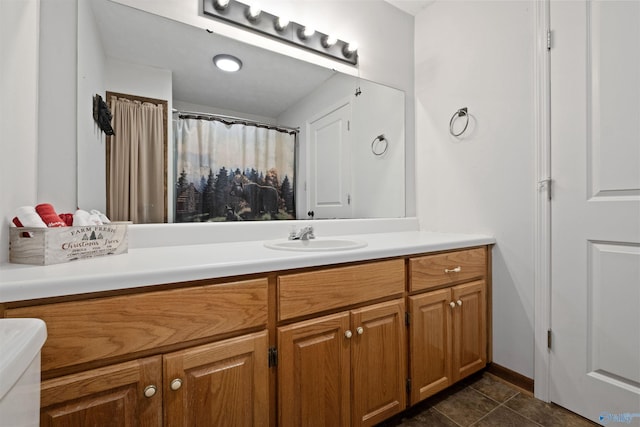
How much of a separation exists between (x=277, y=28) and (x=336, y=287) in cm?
141

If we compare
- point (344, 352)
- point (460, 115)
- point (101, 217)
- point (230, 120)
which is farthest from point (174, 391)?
point (460, 115)

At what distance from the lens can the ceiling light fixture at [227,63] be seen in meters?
1.44

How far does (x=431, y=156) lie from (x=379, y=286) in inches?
47.8

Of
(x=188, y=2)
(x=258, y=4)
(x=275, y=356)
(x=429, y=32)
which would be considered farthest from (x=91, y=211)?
(x=429, y=32)

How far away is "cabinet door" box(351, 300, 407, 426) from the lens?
Result: 1118mm

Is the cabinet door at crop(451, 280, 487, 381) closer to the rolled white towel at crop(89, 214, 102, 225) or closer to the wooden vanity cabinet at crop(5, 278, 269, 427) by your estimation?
the wooden vanity cabinet at crop(5, 278, 269, 427)

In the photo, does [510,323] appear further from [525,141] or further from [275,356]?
[275,356]

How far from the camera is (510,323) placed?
1590 mm

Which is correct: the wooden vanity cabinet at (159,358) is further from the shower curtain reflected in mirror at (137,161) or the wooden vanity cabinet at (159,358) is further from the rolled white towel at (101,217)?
the shower curtain reflected in mirror at (137,161)

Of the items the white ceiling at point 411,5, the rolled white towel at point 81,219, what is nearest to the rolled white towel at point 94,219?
the rolled white towel at point 81,219

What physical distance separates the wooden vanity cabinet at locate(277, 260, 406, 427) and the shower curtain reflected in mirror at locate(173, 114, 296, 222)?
25.8 inches

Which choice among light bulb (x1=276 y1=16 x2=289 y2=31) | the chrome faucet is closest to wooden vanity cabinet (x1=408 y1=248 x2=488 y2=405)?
the chrome faucet

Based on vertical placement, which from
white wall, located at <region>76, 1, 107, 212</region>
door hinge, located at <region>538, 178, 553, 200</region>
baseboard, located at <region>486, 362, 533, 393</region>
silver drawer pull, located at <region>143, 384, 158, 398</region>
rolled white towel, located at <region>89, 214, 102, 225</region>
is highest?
white wall, located at <region>76, 1, 107, 212</region>

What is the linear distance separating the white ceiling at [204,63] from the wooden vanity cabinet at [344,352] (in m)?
1.02
